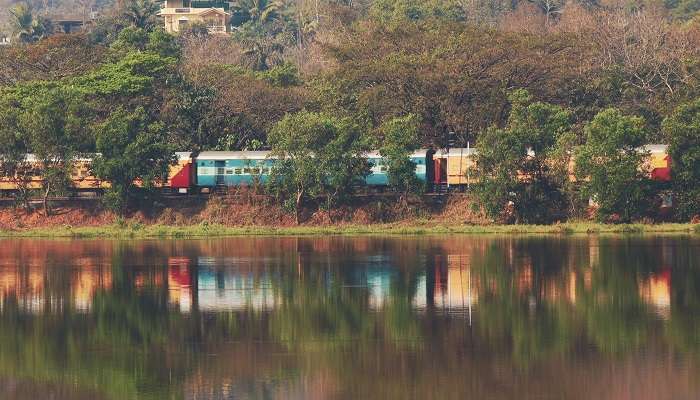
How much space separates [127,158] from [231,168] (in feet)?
18.7

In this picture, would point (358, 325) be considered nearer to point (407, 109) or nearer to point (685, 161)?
point (685, 161)

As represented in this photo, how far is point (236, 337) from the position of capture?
29297 mm

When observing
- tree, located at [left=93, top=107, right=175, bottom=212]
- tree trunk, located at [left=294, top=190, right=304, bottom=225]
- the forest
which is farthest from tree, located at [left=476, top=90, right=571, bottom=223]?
tree, located at [left=93, top=107, right=175, bottom=212]

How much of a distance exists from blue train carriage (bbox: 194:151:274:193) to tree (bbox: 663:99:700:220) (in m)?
20.7

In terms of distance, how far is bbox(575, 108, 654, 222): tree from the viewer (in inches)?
2414

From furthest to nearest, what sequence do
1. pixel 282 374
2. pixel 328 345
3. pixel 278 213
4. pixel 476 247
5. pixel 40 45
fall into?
pixel 40 45, pixel 278 213, pixel 476 247, pixel 328 345, pixel 282 374

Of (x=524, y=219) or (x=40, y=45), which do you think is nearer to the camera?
(x=524, y=219)

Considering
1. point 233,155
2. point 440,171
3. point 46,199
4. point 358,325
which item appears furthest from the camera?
Result: point 233,155

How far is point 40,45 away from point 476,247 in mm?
43764

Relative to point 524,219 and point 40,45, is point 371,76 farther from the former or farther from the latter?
point 40,45

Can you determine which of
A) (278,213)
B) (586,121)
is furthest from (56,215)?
(586,121)

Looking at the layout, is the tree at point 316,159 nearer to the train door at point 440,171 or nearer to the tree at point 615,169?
the train door at point 440,171

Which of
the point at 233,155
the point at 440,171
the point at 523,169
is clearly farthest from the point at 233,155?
the point at 523,169

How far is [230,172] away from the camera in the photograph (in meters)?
70.2
